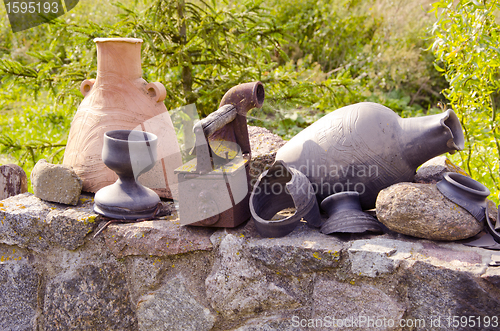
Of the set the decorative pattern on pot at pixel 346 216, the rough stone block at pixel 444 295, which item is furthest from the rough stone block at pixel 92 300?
the rough stone block at pixel 444 295

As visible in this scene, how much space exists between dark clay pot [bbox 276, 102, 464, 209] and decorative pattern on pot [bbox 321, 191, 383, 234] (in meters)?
0.08

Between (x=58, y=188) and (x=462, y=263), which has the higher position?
(x=58, y=188)

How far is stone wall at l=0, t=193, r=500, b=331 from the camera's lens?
1366 mm

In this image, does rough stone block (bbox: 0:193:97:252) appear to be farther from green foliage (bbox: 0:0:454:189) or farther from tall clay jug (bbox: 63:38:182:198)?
green foliage (bbox: 0:0:454:189)

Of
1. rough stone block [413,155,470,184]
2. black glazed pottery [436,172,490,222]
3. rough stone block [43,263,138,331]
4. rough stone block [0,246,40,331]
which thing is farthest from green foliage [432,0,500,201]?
rough stone block [0,246,40,331]

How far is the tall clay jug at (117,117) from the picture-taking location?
80.0 inches

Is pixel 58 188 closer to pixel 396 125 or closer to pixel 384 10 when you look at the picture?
pixel 396 125

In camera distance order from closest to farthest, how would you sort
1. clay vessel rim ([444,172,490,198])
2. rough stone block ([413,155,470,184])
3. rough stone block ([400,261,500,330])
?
rough stone block ([400,261,500,330]) → clay vessel rim ([444,172,490,198]) → rough stone block ([413,155,470,184])

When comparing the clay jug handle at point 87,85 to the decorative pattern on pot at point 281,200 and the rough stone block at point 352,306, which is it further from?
the rough stone block at point 352,306

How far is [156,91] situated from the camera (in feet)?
6.79

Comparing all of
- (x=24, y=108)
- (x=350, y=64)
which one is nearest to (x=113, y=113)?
(x=24, y=108)

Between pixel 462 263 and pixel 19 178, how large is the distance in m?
2.38

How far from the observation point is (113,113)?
2.04 meters

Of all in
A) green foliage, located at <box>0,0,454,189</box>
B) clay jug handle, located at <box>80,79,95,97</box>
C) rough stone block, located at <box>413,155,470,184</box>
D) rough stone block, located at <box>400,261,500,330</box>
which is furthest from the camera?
green foliage, located at <box>0,0,454,189</box>
